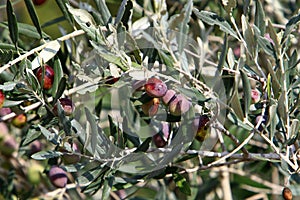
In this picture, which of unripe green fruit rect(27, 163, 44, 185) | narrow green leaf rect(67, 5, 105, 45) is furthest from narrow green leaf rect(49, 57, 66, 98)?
unripe green fruit rect(27, 163, 44, 185)

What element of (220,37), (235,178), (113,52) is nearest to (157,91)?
(113,52)

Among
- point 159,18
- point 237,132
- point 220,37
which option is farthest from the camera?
point 220,37

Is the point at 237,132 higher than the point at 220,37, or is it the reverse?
the point at 220,37

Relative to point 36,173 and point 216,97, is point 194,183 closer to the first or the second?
point 36,173

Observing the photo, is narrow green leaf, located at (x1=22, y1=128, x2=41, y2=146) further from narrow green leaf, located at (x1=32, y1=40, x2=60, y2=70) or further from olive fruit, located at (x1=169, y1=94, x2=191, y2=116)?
olive fruit, located at (x1=169, y1=94, x2=191, y2=116)

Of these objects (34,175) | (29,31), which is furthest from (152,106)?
(34,175)

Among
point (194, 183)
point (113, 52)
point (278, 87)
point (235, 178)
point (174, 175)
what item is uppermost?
point (113, 52)

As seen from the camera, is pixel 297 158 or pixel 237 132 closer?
pixel 297 158

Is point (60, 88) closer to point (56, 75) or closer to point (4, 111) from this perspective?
point (56, 75)
